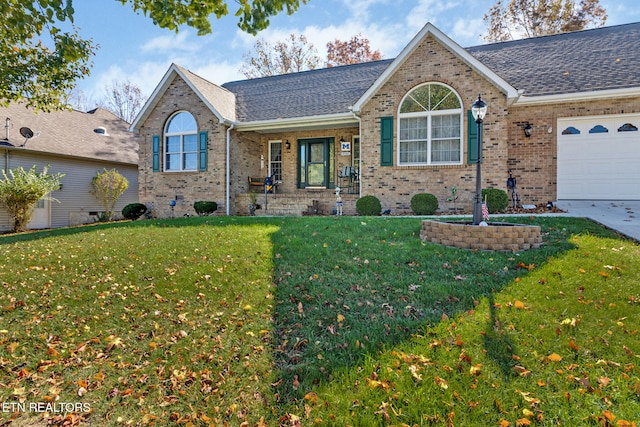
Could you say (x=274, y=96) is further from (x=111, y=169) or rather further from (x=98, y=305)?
(x=98, y=305)

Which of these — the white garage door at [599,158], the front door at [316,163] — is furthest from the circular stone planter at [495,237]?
the front door at [316,163]

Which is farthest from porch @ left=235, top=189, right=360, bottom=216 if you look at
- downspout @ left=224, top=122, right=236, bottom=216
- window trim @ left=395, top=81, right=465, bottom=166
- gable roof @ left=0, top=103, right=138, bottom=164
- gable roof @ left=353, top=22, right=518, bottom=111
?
gable roof @ left=0, top=103, right=138, bottom=164

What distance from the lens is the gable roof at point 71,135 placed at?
45.2 ft

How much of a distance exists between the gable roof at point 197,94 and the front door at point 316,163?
307 centimetres

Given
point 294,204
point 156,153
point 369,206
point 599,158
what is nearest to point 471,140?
point 369,206

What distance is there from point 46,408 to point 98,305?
1583 millimetres

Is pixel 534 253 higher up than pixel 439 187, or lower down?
lower down

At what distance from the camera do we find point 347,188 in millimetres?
12859

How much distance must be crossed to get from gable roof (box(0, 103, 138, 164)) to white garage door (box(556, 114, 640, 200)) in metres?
18.9

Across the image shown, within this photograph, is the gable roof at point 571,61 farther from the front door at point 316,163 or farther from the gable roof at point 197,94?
the gable roof at point 197,94

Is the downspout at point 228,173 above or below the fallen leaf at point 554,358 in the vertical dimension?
above

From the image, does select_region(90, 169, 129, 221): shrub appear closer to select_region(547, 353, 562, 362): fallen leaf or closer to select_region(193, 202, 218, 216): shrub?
select_region(193, 202, 218, 216): shrub

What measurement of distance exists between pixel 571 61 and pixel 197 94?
1299cm

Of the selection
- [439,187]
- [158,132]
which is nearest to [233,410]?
[439,187]
